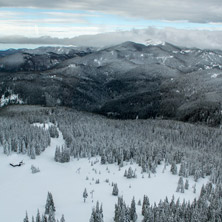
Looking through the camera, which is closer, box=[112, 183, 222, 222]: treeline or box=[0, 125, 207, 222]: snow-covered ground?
box=[112, 183, 222, 222]: treeline

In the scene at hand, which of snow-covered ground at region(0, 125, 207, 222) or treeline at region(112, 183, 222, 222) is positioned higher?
treeline at region(112, 183, 222, 222)

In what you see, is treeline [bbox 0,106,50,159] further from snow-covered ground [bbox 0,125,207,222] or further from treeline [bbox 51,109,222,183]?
treeline [bbox 51,109,222,183]

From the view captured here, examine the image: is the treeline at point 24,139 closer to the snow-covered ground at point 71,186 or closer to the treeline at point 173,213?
the snow-covered ground at point 71,186

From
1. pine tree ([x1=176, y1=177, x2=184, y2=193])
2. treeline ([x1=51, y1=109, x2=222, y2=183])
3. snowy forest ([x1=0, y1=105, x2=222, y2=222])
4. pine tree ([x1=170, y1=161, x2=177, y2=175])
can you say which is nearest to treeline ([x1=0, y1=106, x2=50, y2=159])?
snowy forest ([x1=0, y1=105, x2=222, y2=222])

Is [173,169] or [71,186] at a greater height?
[173,169]

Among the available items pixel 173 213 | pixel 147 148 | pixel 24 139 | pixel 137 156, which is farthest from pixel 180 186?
pixel 24 139

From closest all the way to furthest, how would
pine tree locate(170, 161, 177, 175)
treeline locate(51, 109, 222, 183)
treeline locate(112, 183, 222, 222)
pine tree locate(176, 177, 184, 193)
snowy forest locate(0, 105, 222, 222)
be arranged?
1. treeline locate(112, 183, 222, 222)
2. snowy forest locate(0, 105, 222, 222)
3. pine tree locate(176, 177, 184, 193)
4. pine tree locate(170, 161, 177, 175)
5. treeline locate(51, 109, 222, 183)

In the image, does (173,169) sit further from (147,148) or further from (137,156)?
(147,148)

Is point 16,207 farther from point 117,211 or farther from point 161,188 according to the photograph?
point 161,188
